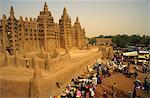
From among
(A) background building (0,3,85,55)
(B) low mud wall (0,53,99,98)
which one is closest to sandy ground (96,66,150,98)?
(B) low mud wall (0,53,99,98)

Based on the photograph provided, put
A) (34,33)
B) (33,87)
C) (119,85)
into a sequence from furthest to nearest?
(34,33)
(119,85)
(33,87)

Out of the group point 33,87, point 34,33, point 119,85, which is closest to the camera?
point 33,87

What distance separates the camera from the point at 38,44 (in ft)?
70.3

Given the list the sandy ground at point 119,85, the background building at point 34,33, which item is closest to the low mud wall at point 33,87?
the sandy ground at point 119,85

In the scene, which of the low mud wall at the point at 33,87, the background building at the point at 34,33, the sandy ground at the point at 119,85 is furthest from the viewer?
the background building at the point at 34,33

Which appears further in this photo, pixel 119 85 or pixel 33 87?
pixel 119 85

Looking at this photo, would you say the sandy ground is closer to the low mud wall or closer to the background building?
the low mud wall

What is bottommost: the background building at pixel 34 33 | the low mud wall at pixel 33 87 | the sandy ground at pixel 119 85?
the sandy ground at pixel 119 85

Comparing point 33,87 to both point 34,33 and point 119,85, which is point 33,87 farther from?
point 34,33

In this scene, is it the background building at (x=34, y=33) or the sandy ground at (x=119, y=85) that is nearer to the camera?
the sandy ground at (x=119, y=85)

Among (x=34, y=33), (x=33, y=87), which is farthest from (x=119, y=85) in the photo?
(x=34, y=33)

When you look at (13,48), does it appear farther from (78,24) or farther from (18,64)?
(78,24)

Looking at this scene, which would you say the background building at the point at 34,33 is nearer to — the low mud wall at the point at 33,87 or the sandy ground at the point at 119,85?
the low mud wall at the point at 33,87

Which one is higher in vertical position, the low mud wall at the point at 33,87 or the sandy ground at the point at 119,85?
the low mud wall at the point at 33,87
